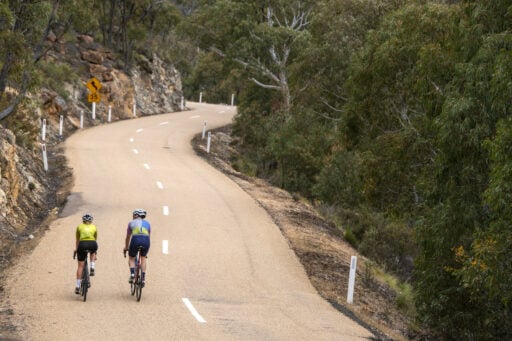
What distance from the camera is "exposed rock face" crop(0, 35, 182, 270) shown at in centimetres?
2042

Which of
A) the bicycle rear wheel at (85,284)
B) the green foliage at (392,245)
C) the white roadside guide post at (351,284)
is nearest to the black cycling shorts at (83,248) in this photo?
the bicycle rear wheel at (85,284)

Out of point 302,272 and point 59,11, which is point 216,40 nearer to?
point 59,11

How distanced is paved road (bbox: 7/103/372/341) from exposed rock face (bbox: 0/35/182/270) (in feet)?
3.19

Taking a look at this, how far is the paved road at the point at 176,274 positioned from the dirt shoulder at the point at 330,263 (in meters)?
0.41

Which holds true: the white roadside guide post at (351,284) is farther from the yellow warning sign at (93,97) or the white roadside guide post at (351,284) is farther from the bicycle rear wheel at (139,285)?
the yellow warning sign at (93,97)

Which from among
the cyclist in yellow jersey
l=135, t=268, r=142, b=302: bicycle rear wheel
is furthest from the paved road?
the cyclist in yellow jersey

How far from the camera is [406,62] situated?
2111cm

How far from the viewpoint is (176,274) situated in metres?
15.6

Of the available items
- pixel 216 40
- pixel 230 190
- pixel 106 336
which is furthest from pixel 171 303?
pixel 216 40

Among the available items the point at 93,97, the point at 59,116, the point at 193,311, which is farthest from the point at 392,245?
the point at 93,97

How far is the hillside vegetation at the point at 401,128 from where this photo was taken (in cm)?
1447

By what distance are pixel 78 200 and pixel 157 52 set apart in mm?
38940

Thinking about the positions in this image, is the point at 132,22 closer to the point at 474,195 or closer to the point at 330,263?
→ the point at 330,263

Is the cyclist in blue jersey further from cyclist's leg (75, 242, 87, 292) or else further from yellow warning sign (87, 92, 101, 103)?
yellow warning sign (87, 92, 101, 103)
